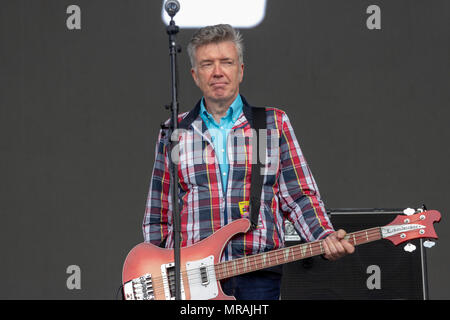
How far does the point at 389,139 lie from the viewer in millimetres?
3689

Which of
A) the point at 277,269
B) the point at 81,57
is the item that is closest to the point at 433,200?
the point at 277,269

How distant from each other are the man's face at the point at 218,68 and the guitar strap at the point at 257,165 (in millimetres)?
126

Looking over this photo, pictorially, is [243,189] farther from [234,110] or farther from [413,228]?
[413,228]

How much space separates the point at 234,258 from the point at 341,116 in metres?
1.93

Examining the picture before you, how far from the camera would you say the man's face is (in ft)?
6.88

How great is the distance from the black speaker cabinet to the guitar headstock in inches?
33.6

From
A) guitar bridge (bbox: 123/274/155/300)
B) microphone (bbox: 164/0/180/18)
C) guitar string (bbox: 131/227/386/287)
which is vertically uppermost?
microphone (bbox: 164/0/180/18)

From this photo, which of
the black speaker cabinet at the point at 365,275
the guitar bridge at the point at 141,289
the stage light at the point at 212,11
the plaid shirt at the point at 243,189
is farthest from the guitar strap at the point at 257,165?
the stage light at the point at 212,11

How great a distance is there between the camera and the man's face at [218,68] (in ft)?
6.88

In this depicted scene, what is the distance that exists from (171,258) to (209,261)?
0.46 ft

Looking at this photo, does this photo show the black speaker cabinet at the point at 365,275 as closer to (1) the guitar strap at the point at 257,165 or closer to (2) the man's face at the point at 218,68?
(1) the guitar strap at the point at 257,165

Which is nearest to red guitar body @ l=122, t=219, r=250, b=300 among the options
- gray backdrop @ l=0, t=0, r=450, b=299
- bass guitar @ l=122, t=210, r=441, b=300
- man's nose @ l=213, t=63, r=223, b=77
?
bass guitar @ l=122, t=210, r=441, b=300

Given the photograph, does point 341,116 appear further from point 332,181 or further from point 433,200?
point 433,200

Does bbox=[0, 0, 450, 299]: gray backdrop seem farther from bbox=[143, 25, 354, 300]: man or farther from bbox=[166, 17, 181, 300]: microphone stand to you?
bbox=[166, 17, 181, 300]: microphone stand
